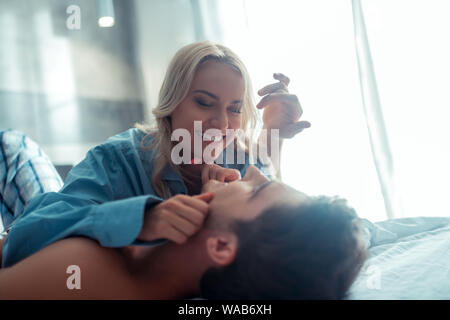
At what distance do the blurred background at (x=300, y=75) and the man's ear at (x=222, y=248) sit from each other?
1251 millimetres

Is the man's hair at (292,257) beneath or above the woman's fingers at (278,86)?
beneath

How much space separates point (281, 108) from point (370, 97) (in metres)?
0.69

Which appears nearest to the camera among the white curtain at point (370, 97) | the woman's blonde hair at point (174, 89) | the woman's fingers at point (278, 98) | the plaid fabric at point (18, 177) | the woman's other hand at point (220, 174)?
the woman's other hand at point (220, 174)

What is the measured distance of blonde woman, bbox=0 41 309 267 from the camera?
25.1 inches

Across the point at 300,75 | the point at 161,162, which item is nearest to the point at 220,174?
the point at 161,162

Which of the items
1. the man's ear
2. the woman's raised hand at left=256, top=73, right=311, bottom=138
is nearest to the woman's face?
the woman's raised hand at left=256, top=73, right=311, bottom=138

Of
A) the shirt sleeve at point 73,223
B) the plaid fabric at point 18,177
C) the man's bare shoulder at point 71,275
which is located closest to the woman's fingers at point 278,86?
the shirt sleeve at point 73,223

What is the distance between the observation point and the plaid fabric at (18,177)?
143 cm

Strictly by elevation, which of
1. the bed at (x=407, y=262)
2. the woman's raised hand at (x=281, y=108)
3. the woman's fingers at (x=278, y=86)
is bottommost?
the bed at (x=407, y=262)

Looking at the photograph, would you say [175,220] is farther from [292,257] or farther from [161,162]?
[161,162]

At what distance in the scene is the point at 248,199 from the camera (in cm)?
64

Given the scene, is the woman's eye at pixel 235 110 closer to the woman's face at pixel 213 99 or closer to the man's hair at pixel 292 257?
the woman's face at pixel 213 99

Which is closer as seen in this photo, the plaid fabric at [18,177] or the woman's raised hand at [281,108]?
the woman's raised hand at [281,108]

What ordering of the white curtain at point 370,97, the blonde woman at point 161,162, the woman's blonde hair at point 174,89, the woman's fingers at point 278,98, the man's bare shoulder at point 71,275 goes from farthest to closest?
the white curtain at point 370,97 → the woman's fingers at point 278,98 → the woman's blonde hair at point 174,89 → the blonde woman at point 161,162 → the man's bare shoulder at point 71,275
